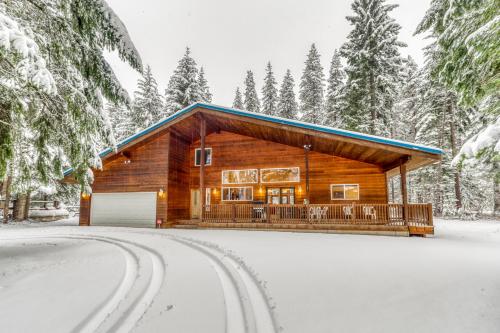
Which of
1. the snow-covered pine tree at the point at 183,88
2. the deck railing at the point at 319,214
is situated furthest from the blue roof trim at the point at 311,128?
the snow-covered pine tree at the point at 183,88

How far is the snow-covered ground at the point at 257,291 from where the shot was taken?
9.25ft

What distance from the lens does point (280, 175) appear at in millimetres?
13859

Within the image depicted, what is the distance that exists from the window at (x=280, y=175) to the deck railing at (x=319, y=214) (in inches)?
82.4

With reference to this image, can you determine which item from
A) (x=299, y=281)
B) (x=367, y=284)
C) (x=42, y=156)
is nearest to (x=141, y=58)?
(x=42, y=156)

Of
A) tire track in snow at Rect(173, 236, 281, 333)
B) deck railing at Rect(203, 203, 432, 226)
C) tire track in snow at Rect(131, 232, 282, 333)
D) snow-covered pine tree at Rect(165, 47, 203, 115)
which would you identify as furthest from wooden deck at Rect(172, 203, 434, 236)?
snow-covered pine tree at Rect(165, 47, 203, 115)

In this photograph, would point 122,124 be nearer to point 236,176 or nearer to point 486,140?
point 236,176

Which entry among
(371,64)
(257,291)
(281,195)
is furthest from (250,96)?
(257,291)

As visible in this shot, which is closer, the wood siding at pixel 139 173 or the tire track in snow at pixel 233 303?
the tire track in snow at pixel 233 303

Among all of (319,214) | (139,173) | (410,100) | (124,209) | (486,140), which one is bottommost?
(319,214)

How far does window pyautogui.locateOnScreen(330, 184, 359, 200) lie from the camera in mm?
12852

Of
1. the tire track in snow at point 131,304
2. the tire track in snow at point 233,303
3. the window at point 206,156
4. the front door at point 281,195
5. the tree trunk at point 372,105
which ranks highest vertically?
the tree trunk at point 372,105

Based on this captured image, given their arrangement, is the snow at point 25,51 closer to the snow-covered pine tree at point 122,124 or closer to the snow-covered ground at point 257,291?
the snow-covered ground at point 257,291

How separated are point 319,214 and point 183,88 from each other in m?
18.3

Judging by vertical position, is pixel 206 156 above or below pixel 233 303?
above
